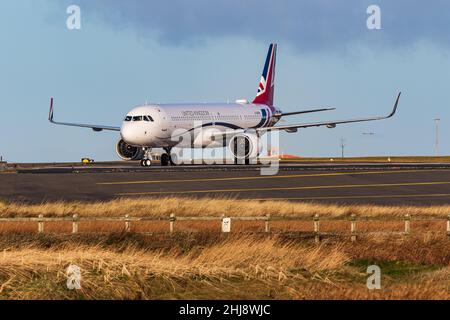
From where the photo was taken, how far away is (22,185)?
5384 cm

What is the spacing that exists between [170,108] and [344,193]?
26.1m

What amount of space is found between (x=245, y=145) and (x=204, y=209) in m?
36.3

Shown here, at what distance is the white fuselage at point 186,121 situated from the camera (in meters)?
70.4

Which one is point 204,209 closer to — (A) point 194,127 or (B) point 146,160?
(B) point 146,160

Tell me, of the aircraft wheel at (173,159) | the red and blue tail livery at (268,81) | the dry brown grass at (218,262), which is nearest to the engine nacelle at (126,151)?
the aircraft wheel at (173,159)

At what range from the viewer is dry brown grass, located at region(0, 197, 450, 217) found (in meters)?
39.8

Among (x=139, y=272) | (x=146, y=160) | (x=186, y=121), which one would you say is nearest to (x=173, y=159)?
(x=186, y=121)

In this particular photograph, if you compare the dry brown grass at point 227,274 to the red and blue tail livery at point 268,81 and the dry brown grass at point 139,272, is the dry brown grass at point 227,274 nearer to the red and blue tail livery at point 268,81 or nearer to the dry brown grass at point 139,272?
the dry brown grass at point 139,272

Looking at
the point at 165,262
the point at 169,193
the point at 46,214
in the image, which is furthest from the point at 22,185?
the point at 165,262

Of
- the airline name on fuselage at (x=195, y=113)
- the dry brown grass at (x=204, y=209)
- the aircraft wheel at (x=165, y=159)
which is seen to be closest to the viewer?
the dry brown grass at (x=204, y=209)

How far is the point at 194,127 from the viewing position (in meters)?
76.6

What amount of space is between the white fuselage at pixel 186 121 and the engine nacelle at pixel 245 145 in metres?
2.08

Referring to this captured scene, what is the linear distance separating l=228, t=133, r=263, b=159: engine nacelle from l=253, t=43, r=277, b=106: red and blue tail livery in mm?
15865
